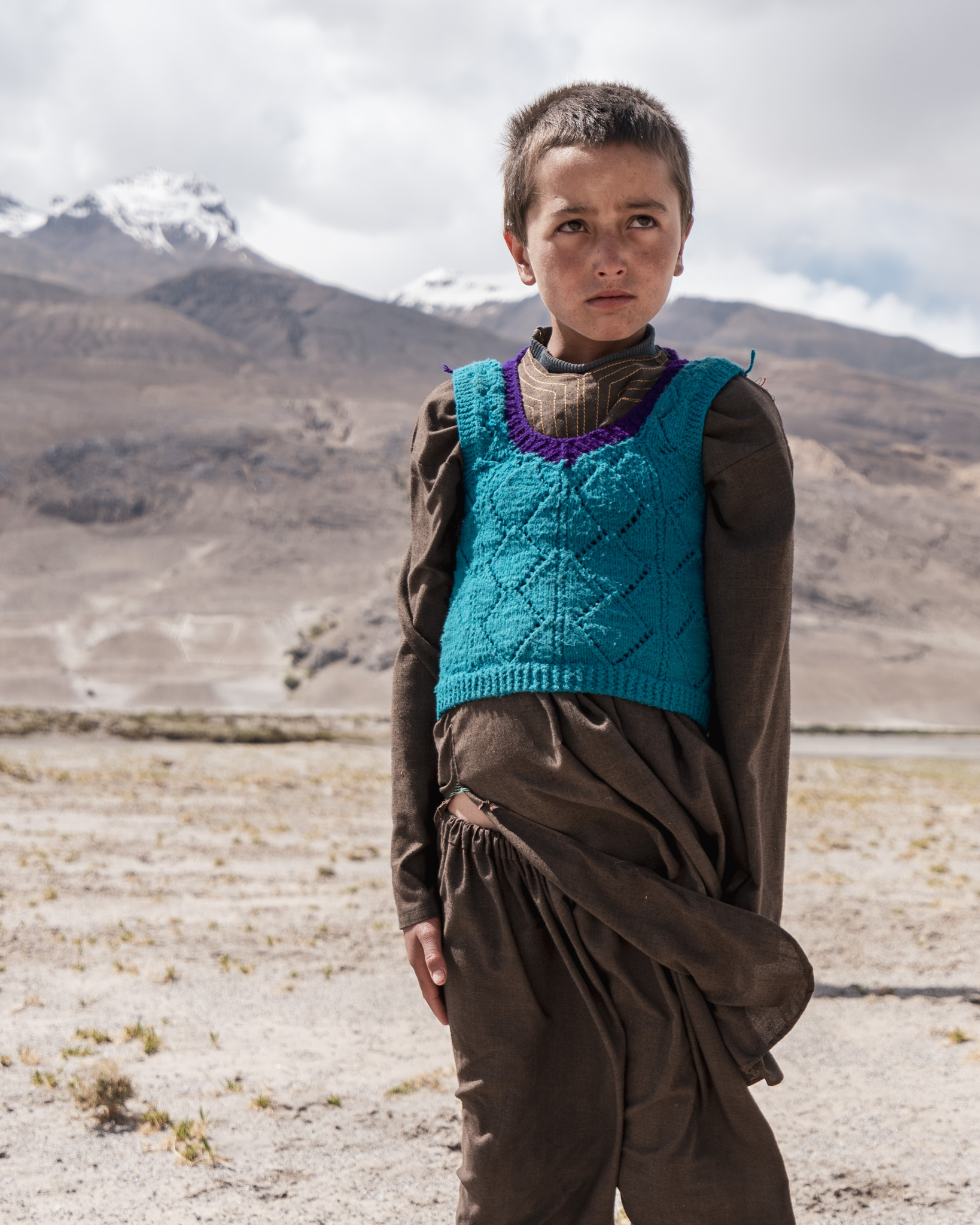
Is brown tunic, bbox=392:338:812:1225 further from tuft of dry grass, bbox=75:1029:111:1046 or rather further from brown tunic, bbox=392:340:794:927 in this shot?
tuft of dry grass, bbox=75:1029:111:1046

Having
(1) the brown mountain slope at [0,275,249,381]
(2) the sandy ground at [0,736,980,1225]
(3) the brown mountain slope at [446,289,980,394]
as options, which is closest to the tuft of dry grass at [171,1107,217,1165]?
(2) the sandy ground at [0,736,980,1225]

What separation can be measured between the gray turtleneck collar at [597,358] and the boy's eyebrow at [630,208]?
0.17m

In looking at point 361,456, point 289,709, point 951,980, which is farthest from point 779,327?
point 951,980

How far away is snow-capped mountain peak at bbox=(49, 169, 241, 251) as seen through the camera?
172 meters

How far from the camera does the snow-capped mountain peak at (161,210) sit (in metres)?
172

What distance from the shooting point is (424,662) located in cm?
176

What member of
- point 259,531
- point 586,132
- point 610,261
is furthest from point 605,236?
point 259,531

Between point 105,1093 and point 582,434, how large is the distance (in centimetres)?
258

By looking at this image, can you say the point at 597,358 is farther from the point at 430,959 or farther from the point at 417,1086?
the point at 417,1086

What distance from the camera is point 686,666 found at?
5.14 ft

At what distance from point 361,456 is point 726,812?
2392 inches

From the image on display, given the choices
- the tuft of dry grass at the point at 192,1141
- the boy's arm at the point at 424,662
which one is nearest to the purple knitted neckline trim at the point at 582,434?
the boy's arm at the point at 424,662

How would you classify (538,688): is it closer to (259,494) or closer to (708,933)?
(708,933)

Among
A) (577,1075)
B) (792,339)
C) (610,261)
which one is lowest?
(577,1075)
